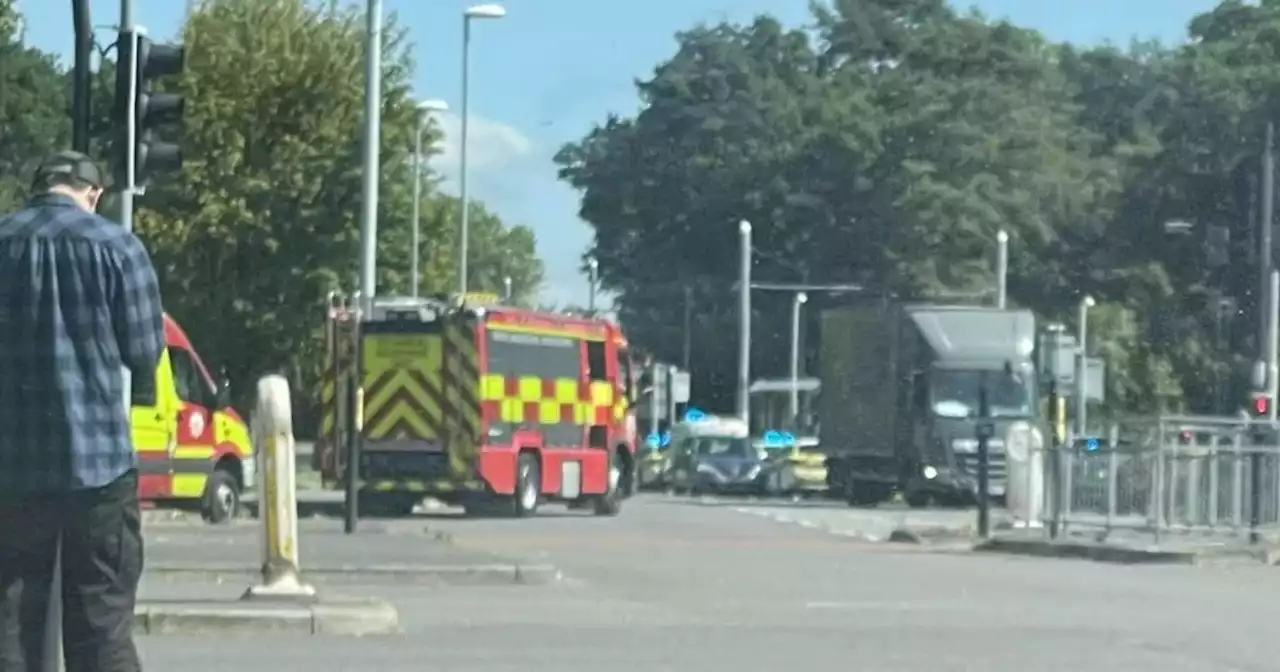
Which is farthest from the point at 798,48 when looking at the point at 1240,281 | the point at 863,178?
the point at 1240,281

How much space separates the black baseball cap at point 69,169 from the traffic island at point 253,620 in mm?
6544

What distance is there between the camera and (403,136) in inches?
1930

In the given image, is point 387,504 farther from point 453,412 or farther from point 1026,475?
point 1026,475

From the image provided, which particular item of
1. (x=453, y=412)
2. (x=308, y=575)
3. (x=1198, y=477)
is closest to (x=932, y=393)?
(x=453, y=412)

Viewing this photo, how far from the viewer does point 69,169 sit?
8.89 meters

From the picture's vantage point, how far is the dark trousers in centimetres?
847

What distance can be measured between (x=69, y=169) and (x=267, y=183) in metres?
38.3

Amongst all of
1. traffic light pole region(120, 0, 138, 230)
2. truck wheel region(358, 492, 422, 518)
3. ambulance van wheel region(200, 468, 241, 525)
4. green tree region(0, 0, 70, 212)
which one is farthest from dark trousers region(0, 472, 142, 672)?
green tree region(0, 0, 70, 212)

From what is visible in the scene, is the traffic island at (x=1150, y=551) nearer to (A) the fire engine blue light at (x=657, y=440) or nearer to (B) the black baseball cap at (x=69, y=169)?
(B) the black baseball cap at (x=69, y=169)

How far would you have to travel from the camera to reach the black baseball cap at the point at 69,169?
889 cm

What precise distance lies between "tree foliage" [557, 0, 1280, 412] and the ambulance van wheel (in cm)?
4470

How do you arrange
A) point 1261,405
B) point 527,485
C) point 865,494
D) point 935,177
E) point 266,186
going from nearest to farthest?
point 1261,405 → point 527,485 → point 266,186 → point 865,494 → point 935,177

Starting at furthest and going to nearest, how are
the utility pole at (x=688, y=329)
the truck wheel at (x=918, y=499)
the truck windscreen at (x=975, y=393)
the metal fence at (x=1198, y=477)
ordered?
the utility pole at (x=688, y=329)
the truck wheel at (x=918, y=499)
the truck windscreen at (x=975, y=393)
the metal fence at (x=1198, y=477)

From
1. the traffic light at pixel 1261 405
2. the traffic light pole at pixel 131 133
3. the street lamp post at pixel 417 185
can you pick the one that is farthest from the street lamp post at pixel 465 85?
the traffic light pole at pixel 131 133
